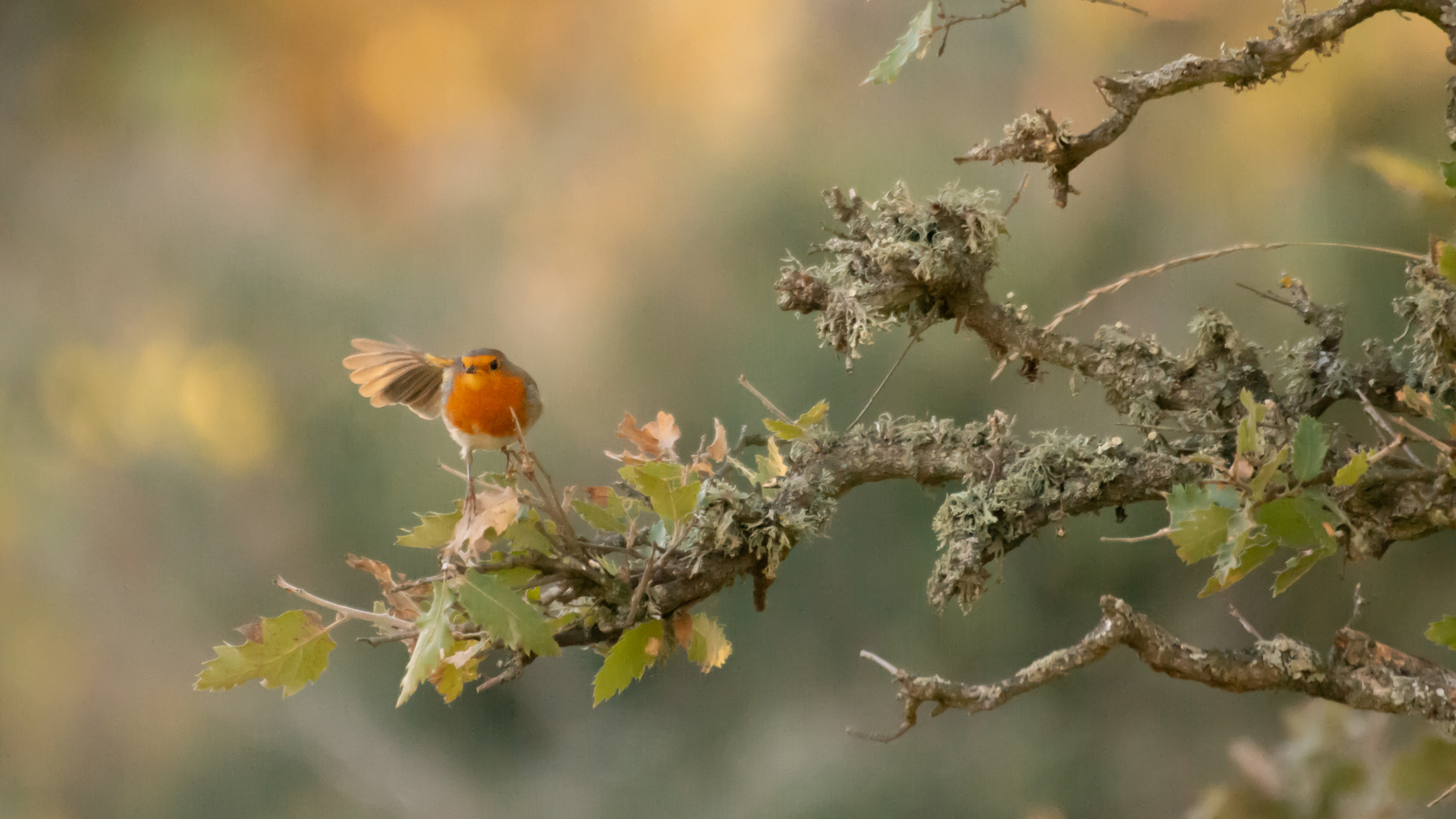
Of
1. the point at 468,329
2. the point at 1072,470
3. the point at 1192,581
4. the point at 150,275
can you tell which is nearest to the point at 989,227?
the point at 1072,470

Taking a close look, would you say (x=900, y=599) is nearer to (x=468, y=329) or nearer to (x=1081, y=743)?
(x=1081, y=743)

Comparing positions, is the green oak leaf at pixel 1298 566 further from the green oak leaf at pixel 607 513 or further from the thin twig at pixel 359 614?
the thin twig at pixel 359 614

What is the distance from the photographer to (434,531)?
1.94 feet

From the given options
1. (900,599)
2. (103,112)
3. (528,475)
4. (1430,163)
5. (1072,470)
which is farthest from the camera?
(103,112)

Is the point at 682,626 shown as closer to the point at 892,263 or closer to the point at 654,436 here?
the point at 654,436

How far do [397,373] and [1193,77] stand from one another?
1.96 feet

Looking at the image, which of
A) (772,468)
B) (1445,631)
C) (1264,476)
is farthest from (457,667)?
(1445,631)

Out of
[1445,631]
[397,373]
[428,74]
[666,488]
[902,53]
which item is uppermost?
[428,74]

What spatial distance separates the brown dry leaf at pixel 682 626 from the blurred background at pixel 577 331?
31 cm

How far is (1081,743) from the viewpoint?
3.03 feet

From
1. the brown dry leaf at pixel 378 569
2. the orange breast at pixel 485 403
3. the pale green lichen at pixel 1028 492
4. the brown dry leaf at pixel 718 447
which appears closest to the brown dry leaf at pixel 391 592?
the brown dry leaf at pixel 378 569

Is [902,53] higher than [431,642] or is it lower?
higher

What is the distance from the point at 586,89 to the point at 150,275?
56 cm

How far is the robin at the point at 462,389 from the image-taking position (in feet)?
2.14
